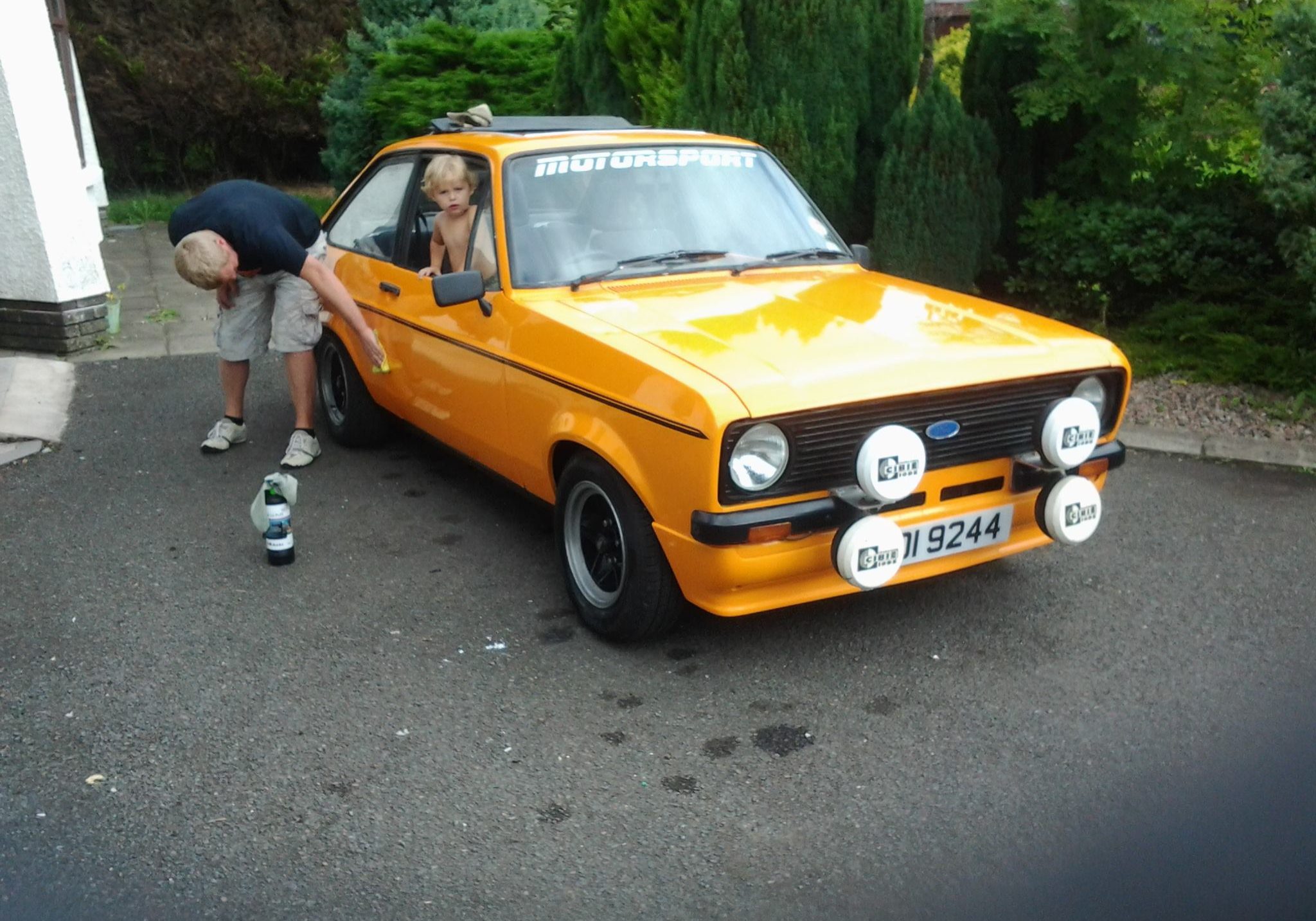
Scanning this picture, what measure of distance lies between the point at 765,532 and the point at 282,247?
294 cm

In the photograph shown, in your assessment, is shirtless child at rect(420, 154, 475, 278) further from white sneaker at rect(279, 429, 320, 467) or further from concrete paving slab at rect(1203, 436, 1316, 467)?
concrete paving slab at rect(1203, 436, 1316, 467)

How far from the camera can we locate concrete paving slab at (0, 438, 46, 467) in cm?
624

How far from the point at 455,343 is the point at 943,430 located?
2.05 metres

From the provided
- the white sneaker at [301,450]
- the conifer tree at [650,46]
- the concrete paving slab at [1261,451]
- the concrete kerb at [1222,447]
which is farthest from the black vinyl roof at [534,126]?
A: the conifer tree at [650,46]

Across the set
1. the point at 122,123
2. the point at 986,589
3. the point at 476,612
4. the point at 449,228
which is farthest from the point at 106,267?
the point at 986,589

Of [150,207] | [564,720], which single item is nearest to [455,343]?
[564,720]

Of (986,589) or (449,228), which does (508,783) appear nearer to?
(986,589)

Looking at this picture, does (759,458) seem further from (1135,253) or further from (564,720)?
(1135,253)

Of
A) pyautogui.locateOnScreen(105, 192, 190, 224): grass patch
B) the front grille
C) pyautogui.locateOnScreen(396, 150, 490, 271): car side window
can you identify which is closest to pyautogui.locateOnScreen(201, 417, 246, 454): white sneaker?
pyautogui.locateOnScreen(396, 150, 490, 271): car side window

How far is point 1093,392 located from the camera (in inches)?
168

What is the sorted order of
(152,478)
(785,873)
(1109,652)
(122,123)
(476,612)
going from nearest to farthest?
(785,873) → (1109,652) → (476,612) → (152,478) → (122,123)

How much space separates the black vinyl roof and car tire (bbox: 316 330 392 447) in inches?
46.9

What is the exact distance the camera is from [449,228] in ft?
17.0

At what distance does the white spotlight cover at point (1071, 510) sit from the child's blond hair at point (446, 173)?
8.63 ft
